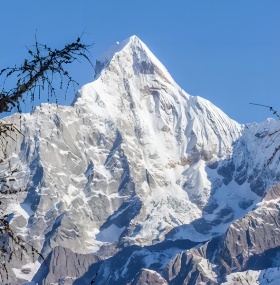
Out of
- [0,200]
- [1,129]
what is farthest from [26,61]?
[0,200]

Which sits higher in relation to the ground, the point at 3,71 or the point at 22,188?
the point at 3,71

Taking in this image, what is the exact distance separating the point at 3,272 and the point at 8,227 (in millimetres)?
303

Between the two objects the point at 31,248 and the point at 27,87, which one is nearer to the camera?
the point at 31,248

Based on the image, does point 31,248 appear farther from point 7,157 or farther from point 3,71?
point 3,71

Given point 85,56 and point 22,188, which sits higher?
point 85,56

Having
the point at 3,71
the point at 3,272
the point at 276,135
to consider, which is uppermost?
the point at 3,71

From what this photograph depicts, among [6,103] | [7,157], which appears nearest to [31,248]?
[7,157]

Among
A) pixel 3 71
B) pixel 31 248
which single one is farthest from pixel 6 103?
pixel 31 248

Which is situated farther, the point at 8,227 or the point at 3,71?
the point at 3,71

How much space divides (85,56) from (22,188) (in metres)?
1.04

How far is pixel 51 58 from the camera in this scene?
7.04 m

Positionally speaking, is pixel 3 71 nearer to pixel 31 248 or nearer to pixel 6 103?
pixel 6 103

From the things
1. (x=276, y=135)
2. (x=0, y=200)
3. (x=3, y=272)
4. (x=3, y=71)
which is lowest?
(x=3, y=272)

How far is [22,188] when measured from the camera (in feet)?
21.9
